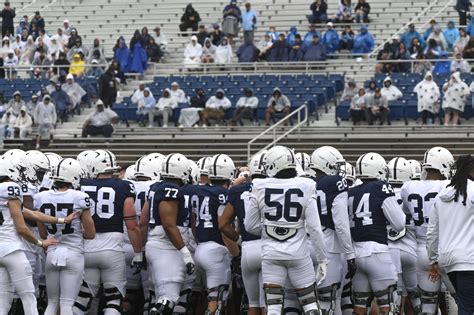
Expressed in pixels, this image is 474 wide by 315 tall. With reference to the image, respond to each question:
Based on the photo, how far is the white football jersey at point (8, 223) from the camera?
12.2 m

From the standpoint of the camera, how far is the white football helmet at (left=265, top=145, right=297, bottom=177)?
469 inches

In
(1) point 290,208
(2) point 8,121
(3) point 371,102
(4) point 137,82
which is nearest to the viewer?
(1) point 290,208

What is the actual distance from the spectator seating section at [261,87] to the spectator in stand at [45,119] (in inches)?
59.0

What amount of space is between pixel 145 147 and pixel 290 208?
1323 cm

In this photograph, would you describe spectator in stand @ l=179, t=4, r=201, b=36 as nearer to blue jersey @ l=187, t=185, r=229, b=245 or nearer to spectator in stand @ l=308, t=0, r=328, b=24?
spectator in stand @ l=308, t=0, r=328, b=24

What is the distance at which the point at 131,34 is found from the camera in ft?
103

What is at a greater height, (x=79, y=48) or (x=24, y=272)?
(x=79, y=48)

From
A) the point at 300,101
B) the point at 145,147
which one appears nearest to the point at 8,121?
the point at 145,147

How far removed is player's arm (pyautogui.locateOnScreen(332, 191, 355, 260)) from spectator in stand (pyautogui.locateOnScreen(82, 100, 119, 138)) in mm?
13376

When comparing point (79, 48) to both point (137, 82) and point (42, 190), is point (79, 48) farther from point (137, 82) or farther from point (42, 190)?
point (42, 190)

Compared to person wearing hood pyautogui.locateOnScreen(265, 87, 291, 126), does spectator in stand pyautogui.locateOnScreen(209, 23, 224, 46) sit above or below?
above

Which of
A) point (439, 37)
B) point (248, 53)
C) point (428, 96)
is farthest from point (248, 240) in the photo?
point (248, 53)

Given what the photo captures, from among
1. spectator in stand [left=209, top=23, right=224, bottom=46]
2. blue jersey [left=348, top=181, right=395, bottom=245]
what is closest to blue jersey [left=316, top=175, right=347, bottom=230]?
blue jersey [left=348, top=181, right=395, bottom=245]

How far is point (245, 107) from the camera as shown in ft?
83.0
